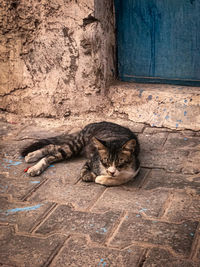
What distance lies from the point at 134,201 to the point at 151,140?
1.52 metres

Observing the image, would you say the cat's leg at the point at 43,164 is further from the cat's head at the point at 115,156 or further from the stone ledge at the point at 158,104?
the stone ledge at the point at 158,104

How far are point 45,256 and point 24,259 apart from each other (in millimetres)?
169

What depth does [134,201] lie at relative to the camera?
3855 mm

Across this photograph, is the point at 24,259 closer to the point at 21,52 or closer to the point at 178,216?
the point at 178,216

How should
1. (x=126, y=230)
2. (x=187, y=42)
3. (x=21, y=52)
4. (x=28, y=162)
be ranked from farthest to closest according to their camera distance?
(x=21, y=52) → (x=187, y=42) → (x=28, y=162) → (x=126, y=230)

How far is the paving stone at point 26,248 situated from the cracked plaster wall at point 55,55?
282 centimetres

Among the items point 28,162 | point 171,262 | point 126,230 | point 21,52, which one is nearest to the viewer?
point 171,262

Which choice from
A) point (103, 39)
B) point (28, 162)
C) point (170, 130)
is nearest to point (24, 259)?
point (28, 162)

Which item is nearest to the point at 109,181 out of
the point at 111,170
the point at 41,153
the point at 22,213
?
the point at 111,170

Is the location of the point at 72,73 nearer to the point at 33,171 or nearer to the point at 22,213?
the point at 33,171

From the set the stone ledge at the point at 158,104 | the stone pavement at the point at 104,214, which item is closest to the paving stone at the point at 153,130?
the stone ledge at the point at 158,104

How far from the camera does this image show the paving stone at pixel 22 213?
3572 mm

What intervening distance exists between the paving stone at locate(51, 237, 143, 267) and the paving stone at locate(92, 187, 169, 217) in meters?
→ 0.57

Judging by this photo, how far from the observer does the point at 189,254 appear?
3.04m
